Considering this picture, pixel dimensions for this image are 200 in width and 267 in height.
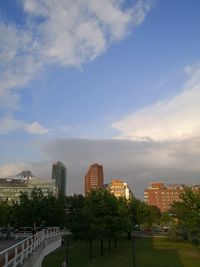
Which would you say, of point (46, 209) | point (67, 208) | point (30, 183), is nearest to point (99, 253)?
point (46, 209)

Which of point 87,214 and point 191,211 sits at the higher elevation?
point 87,214

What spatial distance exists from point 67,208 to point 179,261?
61242 millimetres

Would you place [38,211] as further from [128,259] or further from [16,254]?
[16,254]

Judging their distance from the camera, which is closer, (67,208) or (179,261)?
(179,261)

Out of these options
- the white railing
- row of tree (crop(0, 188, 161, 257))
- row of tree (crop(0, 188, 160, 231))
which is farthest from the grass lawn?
the white railing

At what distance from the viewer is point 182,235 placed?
45.5 metres

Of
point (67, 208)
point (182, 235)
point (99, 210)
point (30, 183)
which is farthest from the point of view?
point (30, 183)

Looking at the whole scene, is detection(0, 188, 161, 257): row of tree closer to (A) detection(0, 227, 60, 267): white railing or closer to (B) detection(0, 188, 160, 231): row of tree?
(B) detection(0, 188, 160, 231): row of tree

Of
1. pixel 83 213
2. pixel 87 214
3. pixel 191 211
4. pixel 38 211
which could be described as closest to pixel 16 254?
pixel 191 211

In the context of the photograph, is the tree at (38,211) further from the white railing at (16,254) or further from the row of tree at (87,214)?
the white railing at (16,254)

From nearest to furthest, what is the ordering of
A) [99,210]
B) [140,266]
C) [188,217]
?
[140,266] → [188,217] → [99,210]

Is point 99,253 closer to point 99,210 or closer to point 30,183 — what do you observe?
point 99,210

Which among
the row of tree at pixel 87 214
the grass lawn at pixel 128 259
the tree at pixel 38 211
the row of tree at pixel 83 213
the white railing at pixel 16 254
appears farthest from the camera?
the tree at pixel 38 211

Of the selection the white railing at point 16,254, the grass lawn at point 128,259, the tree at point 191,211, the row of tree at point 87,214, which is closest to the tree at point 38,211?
the row of tree at point 87,214
